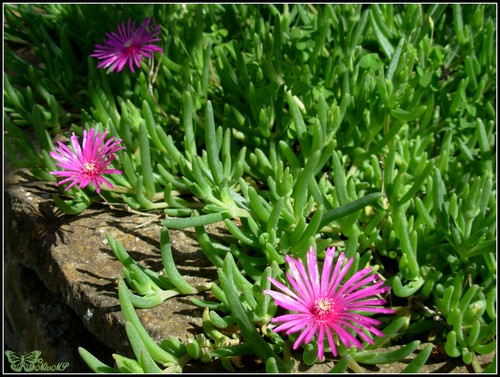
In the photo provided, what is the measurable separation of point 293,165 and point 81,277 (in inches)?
21.0

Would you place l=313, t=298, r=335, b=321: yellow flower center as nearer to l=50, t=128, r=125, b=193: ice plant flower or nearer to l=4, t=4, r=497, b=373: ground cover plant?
l=4, t=4, r=497, b=373: ground cover plant

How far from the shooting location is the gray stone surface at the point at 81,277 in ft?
4.00

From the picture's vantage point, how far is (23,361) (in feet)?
4.27

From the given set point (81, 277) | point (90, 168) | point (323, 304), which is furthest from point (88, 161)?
point (323, 304)

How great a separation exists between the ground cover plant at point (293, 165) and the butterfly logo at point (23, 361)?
0.31 m

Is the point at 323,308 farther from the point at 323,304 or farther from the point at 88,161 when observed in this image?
the point at 88,161

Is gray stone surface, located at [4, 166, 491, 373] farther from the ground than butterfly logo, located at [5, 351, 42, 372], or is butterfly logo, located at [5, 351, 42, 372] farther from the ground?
gray stone surface, located at [4, 166, 491, 373]

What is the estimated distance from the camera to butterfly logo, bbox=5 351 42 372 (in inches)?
51.1

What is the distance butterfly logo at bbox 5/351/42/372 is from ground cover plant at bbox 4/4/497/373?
1.01 ft

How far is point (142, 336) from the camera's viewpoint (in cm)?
107

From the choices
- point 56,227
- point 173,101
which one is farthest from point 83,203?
point 173,101

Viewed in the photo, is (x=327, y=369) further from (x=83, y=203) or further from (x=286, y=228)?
(x=83, y=203)

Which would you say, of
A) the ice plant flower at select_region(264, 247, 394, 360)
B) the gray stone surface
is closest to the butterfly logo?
the gray stone surface

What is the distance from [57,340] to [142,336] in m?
0.46
